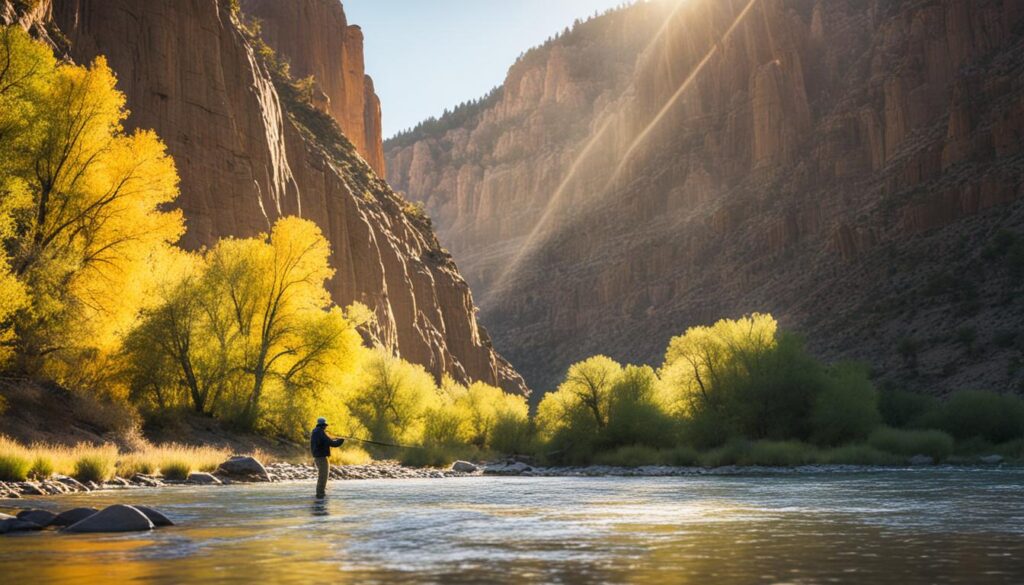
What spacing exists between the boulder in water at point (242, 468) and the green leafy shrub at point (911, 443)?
32.7 m

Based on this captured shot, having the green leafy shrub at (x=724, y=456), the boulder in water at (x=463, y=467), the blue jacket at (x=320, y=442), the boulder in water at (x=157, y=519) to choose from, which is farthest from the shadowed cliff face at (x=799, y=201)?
the boulder in water at (x=157, y=519)

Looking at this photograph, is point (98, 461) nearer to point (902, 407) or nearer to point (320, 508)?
point (320, 508)

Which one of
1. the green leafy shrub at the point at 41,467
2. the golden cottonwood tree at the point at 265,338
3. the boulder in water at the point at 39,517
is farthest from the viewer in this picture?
the golden cottonwood tree at the point at 265,338

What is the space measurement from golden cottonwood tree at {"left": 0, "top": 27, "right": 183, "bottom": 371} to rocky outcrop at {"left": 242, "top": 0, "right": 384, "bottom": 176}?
63.4 meters

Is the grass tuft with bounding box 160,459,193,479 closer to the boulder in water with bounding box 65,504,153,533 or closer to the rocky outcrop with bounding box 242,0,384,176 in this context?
the boulder in water with bounding box 65,504,153,533

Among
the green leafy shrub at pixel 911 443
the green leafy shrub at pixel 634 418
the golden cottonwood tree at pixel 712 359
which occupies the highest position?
the golden cottonwood tree at pixel 712 359

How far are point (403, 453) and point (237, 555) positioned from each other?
1445 inches

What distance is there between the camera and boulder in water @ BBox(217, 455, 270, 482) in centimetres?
2708

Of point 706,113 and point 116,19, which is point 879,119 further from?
point 116,19

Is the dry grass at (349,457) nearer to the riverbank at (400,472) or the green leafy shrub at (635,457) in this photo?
the riverbank at (400,472)

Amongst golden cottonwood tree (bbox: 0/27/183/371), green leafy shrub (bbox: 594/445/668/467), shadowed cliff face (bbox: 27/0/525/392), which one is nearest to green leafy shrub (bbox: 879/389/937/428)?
green leafy shrub (bbox: 594/445/668/467)

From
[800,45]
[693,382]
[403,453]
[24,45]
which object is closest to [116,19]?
[24,45]

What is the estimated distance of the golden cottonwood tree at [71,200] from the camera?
25297 millimetres

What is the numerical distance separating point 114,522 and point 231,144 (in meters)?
39.8
